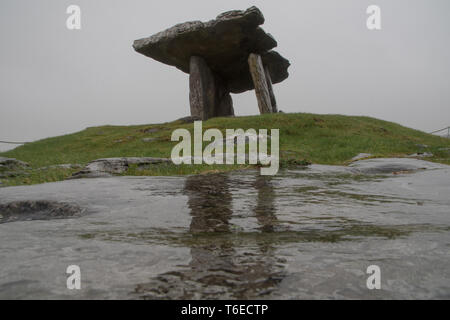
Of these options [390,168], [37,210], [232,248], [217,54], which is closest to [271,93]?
[217,54]

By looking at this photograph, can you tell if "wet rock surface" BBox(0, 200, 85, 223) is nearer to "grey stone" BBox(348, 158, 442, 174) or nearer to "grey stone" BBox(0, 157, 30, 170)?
"grey stone" BBox(348, 158, 442, 174)

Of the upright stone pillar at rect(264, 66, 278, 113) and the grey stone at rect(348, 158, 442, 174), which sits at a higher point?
the upright stone pillar at rect(264, 66, 278, 113)

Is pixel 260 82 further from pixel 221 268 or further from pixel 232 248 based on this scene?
pixel 221 268

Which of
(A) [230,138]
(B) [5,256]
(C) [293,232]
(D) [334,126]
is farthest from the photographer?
(D) [334,126]

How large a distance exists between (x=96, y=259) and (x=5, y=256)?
19.4 inches

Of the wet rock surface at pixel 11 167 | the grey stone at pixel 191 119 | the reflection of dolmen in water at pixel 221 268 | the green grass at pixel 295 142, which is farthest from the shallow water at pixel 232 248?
the grey stone at pixel 191 119

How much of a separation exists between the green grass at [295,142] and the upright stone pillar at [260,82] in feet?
8.76

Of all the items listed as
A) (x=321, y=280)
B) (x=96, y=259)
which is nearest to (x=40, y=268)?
(x=96, y=259)

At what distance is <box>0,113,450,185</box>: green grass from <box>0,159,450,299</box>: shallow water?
9533 millimetres

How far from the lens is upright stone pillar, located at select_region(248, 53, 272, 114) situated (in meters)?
21.8

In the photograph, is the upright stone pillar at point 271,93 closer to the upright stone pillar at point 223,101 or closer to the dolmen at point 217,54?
the dolmen at point 217,54

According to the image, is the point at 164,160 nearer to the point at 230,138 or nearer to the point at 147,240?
the point at 230,138

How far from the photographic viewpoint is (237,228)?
2.31 meters

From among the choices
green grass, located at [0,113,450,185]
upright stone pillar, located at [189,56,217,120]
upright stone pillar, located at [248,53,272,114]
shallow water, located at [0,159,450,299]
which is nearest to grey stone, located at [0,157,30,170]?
green grass, located at [0,113,450,185]
